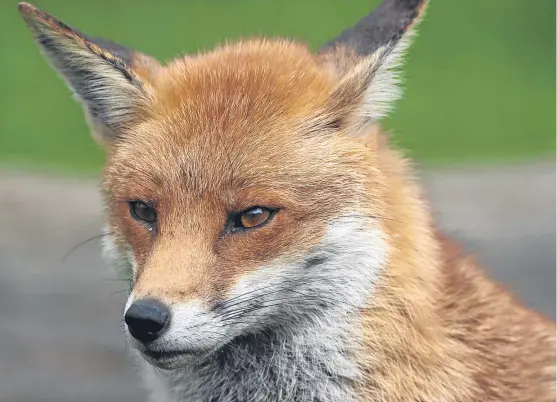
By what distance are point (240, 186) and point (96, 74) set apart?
1.13 metres

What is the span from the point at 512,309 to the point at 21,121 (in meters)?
10.6

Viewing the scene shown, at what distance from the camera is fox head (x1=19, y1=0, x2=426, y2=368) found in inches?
166

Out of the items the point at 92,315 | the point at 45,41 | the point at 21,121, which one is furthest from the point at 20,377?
the point at 21,121

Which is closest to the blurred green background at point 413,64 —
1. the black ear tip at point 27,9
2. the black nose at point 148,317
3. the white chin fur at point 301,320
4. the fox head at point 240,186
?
the black ear tip at point 27,9

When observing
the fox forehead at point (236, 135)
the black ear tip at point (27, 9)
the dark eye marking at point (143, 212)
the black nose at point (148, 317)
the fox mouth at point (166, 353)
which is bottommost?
the fox mouth at point (166, 353)

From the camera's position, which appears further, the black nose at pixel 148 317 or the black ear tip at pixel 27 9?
the black ear tip at pixel 27 9

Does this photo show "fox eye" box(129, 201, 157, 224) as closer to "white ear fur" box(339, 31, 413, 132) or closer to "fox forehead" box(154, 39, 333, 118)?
"fox forehead" box(154, 39, 333, 118)

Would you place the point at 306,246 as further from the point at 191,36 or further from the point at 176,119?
the point at 191,36

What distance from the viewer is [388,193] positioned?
183 inches

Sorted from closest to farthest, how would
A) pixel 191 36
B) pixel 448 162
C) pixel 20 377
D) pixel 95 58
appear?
pixel 95 58
pixel 20 377
pixel 448 162
pixel 191 36

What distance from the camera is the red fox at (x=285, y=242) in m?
4.27

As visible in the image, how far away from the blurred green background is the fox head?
25.5 ft

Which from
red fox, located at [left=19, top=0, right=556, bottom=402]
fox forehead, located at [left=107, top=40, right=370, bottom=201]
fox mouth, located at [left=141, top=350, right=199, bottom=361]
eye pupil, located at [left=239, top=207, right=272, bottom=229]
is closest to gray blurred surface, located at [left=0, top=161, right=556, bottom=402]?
red fox, located at [left=19, top=0, right=556, bottom=402]

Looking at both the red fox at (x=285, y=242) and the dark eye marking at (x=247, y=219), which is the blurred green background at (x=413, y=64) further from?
the dark eye marking at (x=247, y=219)
